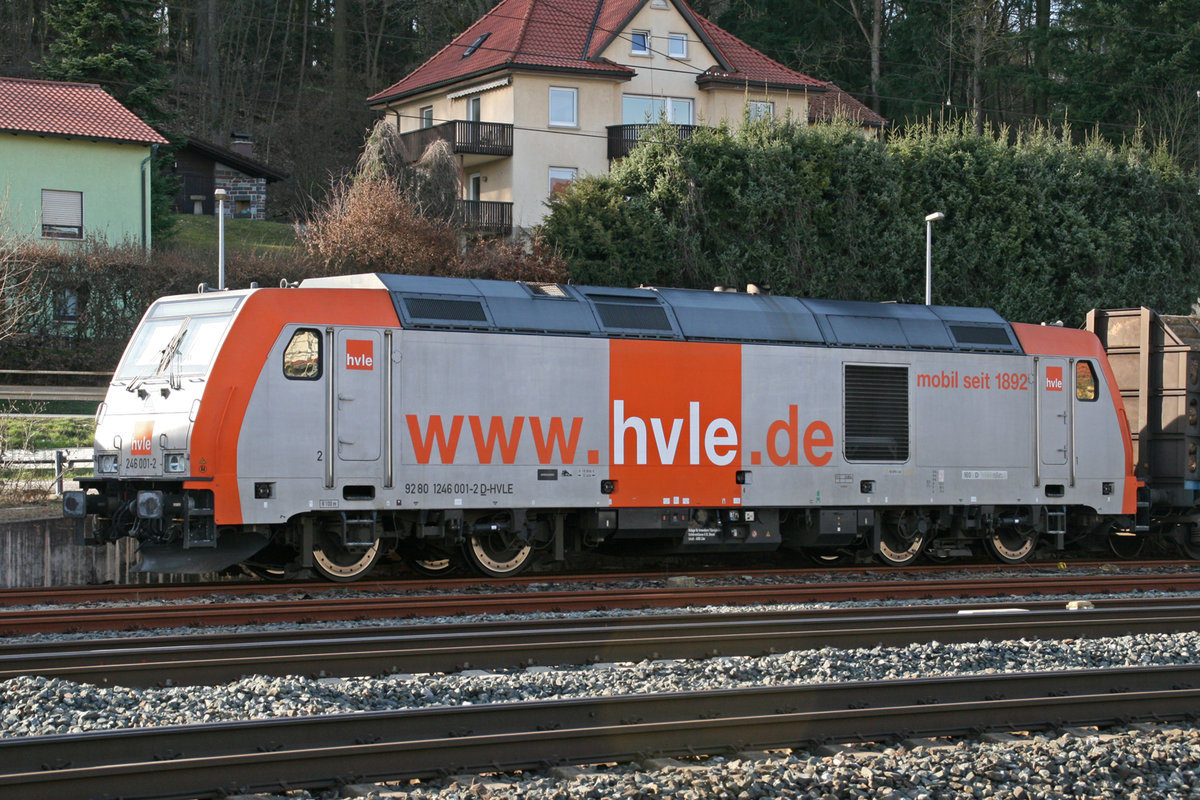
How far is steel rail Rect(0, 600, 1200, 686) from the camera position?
345 inches

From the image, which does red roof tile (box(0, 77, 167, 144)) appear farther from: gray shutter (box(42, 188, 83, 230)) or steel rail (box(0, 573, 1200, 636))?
steel rail (box(0, 573, 1200, 636))

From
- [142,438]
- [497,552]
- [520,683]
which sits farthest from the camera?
[497,552]

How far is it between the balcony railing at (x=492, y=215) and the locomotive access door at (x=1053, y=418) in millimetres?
23677

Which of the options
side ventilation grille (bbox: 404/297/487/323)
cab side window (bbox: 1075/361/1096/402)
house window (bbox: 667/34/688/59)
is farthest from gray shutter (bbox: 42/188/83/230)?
cab side window (bbox: 1075/361/1096/402)

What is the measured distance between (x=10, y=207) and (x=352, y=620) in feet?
86.6

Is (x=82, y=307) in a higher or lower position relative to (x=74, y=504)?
higher

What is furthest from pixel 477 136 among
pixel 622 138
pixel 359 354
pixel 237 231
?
pixel 359 354

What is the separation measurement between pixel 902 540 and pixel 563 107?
27296 millimetres

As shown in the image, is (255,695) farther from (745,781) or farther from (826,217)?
(826,217)

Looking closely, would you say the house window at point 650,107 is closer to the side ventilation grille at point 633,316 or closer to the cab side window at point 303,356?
the side ventilation grille at point 633,316

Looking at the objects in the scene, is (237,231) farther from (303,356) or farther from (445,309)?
(303,356)

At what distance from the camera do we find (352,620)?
465 inches

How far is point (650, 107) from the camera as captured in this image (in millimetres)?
42375

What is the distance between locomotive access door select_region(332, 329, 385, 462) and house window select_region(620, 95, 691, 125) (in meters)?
29.9
